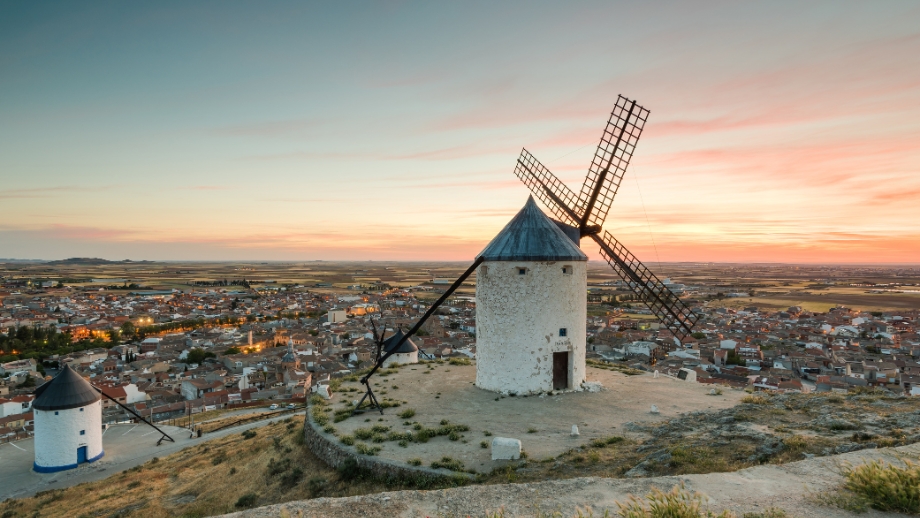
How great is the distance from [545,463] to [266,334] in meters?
71.0

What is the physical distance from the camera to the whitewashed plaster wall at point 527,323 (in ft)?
49.5

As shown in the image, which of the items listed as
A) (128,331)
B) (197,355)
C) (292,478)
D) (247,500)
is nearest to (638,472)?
(292,478)

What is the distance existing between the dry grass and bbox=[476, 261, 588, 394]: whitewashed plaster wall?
6.20m

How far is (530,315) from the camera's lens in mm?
15070

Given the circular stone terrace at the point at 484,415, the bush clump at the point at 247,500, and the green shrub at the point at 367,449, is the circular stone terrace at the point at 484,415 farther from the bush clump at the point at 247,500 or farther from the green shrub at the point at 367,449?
the bush clump at the point at 247,500

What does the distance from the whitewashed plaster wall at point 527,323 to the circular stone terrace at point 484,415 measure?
2.19ft

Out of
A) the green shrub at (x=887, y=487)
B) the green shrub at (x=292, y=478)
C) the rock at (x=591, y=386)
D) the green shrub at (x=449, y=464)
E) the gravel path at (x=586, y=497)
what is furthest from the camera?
the rock at (x=591, y=386)

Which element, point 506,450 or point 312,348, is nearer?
point 506,450

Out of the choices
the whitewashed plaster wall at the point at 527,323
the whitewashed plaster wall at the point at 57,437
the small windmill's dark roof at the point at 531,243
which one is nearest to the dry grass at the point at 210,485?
the whitewashed plaster wall at the point at 57,437

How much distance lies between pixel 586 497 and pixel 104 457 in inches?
1144

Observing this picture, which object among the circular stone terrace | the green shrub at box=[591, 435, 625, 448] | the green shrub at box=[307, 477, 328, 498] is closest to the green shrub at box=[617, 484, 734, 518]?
the circular stone terrace

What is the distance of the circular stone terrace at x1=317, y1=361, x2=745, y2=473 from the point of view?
10.6 m

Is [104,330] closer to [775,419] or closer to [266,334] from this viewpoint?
[266,334]

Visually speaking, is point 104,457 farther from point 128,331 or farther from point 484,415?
point 128,331
